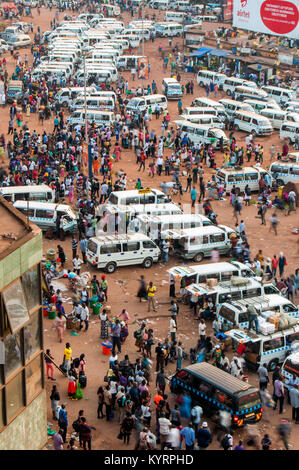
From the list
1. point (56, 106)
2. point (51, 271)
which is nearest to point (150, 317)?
point (51, 271)

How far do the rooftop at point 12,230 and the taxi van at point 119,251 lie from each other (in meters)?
14.3

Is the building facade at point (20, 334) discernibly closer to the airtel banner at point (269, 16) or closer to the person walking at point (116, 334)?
the person walking at point (116, 334)

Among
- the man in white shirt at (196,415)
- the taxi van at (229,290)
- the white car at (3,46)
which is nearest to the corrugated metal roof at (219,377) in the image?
the man in white shirt at (196,415)

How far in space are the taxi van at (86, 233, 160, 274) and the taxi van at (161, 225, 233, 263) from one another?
3.09 feet

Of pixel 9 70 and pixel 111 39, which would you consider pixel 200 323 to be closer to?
pixel 9 70

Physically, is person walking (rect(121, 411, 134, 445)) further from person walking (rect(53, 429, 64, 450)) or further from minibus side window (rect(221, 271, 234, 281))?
minibus side window (rect(221, 271, 234, 281))

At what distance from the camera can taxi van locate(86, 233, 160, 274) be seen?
96.8 feet

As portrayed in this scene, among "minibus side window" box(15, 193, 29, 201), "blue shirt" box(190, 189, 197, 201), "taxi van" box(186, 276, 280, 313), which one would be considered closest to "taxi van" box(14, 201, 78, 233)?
"minibus side window" box(15, 193, 29, 201)

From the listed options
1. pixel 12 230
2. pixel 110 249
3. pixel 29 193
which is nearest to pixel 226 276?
pixel 110 249

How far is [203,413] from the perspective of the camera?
2095cm

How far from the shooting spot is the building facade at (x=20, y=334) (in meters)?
12.9

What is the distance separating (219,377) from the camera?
20828 mm

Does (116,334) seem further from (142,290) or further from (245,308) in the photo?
(245,308)
